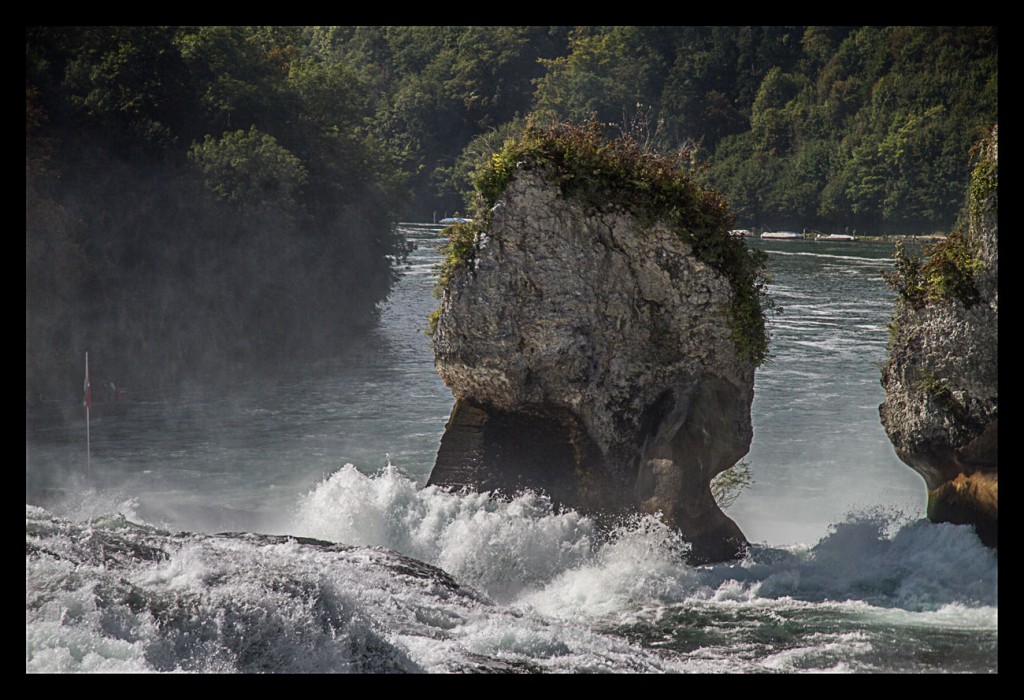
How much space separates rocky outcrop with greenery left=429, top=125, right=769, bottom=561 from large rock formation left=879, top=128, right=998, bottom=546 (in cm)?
173

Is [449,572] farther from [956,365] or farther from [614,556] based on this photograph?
[956,365]

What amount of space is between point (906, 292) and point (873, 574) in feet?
10.7

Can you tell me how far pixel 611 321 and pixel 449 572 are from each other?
3.45m

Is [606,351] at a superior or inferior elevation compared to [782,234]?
inferior

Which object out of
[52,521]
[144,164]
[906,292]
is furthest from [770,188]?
[52,521]

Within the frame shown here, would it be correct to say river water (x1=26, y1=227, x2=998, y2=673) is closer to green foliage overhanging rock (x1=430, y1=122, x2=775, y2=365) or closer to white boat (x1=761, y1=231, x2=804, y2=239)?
green foliage overhanging rock (x1=430, y1=122, x2=775, y2=365)

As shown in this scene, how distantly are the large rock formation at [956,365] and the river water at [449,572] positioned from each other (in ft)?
2.01

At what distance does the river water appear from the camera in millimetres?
9031

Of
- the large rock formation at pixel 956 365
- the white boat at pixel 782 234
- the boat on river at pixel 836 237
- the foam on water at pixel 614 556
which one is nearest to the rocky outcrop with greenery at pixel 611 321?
the foam on water at pixel 614 556

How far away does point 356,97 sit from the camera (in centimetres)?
4050

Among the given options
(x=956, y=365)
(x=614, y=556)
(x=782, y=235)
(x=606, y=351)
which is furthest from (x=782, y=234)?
(x=614, y=556)

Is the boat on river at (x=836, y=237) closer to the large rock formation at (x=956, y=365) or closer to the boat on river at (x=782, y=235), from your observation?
the boat on river at (x=782, y=235)

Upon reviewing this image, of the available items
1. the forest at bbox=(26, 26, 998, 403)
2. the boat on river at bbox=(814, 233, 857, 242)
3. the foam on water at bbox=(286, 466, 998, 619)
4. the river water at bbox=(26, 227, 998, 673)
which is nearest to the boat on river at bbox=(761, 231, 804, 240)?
the boat on river at bbox=(814, 233, 857, 242)

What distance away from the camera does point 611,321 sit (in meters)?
→ 13.2
